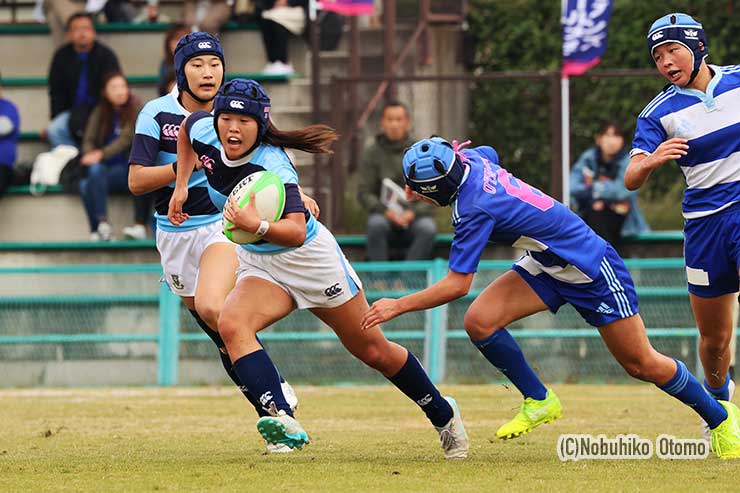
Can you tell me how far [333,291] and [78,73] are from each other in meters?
9.86

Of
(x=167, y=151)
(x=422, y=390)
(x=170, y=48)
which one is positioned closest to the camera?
(x=422, y=390)

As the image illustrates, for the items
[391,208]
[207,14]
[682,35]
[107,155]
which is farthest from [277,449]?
[207,14]

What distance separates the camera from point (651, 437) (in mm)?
9398

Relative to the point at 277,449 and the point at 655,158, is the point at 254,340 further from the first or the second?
the point at 655,158

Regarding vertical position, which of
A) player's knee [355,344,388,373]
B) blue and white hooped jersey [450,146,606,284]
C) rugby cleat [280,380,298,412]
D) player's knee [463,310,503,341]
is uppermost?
blue and white hooped jersey [450,146,606,284]

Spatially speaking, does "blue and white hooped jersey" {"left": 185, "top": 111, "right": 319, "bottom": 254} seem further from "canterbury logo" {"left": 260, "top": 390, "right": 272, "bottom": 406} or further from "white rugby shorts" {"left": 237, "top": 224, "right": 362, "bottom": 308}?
"canterbury logo" {"left": 260, "top": 390, "right": 272, "bottom": 406}

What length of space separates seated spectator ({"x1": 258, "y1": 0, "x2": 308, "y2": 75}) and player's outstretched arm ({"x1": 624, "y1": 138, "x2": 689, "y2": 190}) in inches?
392

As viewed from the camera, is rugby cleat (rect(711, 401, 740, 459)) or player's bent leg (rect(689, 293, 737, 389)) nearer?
rugby cleat (rect(711, 401, 740, 459))

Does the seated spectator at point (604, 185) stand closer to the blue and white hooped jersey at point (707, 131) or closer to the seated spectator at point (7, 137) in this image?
the seated spectator at point (7, 137)

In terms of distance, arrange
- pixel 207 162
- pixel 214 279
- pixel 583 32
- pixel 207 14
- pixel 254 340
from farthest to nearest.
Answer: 1. pixel 207 14
2. pixel 583 32
3. pixel 214 279
4. pixel 207 162
5. pixel 254 340

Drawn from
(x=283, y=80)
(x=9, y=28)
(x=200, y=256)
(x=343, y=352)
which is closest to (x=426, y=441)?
(x=200, y=256)

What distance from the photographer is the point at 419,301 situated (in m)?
7.54

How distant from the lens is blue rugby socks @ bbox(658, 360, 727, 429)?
27.1ft

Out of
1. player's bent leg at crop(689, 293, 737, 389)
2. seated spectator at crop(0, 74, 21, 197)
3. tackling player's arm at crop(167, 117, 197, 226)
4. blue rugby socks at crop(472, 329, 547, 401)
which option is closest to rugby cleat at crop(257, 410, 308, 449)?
blue rugby socks at crop(472, 329, 547, 401)
